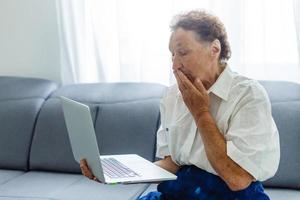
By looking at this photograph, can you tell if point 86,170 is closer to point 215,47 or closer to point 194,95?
point 194,95

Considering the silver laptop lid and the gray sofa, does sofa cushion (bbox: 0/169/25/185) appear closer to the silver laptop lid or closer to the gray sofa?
the gray sofa

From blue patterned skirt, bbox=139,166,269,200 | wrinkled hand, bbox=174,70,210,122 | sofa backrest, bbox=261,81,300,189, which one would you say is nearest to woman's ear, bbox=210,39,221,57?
wrinkled hand, bbox=174,70,210,122

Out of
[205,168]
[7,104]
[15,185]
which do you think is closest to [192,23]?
[205,168]

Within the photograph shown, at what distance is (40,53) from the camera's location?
282cm

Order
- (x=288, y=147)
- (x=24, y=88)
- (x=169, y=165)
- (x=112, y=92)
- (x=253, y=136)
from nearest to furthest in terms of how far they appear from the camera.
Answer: (x=253, y=136), (x=169, y=165), (x=288, y=147), (x=112, y=92), (x=24, y=88)

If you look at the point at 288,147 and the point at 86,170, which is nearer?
the point at 86,170

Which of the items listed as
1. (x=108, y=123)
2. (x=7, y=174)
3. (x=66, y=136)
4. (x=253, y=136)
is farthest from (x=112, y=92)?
(x=253, y=136)

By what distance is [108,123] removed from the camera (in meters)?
2.34

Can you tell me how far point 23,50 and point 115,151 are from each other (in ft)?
3.30

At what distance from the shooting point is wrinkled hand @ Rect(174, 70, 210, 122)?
148 centimetres

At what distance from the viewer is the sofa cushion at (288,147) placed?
2014 millimetres

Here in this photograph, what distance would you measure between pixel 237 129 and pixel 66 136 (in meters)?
1.20

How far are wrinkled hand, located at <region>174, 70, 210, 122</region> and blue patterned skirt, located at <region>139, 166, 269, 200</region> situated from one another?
21 cm

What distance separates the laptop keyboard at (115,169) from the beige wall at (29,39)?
1273mm
